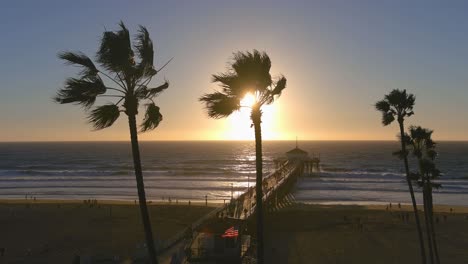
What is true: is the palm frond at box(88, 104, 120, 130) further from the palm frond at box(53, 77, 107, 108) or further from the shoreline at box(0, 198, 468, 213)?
the shoreline at box(0, 198, 468, 213)

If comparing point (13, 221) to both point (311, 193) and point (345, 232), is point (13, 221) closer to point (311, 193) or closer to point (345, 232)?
point (345, 232)

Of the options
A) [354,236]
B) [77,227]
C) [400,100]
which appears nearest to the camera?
[400,100]

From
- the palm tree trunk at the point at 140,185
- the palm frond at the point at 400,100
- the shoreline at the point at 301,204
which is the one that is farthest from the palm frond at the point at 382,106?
the shoreline at the point at 301,204

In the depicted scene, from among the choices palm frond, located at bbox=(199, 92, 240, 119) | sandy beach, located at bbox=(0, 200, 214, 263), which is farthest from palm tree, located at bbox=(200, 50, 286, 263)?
sandy beach, located at bbox=(0, 200, 214, 263)

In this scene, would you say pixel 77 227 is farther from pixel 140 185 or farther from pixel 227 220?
pixel 140 185

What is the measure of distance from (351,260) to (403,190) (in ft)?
135

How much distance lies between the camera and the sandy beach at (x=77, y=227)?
28766mm

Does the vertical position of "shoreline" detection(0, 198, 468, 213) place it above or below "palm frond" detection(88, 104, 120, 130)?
below

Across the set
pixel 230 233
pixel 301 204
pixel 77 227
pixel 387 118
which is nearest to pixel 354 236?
pixel 230 233

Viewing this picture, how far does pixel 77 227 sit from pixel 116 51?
108 feet

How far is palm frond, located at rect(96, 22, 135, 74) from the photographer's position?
773 centimetres

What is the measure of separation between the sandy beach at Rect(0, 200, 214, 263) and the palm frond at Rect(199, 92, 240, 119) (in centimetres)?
1270

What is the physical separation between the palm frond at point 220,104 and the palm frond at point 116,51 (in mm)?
1832

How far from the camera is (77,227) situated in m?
37.5
